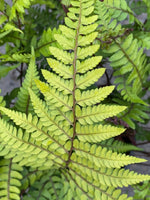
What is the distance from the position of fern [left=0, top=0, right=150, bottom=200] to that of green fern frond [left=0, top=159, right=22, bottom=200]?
5 centimetres

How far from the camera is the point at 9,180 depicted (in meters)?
0.71

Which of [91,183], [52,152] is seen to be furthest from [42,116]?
[91,183]

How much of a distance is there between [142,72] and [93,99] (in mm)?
424

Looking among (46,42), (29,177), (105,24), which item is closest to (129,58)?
(105,24)

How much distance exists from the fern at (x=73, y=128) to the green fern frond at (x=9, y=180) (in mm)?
50

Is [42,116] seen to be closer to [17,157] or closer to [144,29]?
[17,157]

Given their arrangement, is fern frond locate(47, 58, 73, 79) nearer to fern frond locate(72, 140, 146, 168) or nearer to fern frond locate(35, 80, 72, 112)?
fern frond locate(35, 80, 72, 112)

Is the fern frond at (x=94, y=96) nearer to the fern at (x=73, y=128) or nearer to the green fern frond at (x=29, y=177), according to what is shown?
the fern at (x=73, y=128)

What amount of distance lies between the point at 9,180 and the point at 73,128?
25 centimetres

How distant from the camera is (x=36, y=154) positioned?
68cm

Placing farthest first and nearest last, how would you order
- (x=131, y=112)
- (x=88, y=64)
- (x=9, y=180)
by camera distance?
1. (x=131, y=112)
2. (x=9, y=180)
3. (x=88, y=64)

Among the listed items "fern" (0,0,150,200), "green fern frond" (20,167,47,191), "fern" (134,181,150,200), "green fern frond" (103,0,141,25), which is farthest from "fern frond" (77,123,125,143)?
"green fern frond" (103,0,141,25)

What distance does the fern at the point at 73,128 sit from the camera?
1.89 ft

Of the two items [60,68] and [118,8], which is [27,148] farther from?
[118,8]
